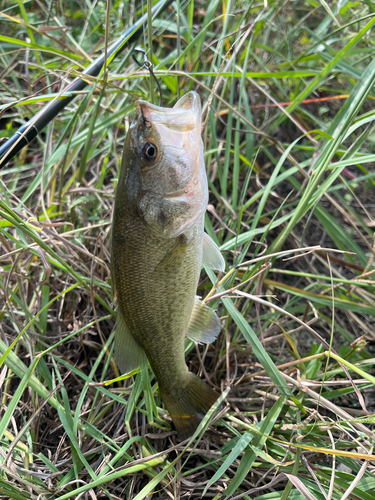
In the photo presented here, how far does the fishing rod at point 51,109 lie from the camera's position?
1.90 meters

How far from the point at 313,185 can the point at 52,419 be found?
198 cm

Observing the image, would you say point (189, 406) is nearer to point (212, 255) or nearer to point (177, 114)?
point (212, 255)

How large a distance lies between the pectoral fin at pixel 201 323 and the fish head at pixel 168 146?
58 cm

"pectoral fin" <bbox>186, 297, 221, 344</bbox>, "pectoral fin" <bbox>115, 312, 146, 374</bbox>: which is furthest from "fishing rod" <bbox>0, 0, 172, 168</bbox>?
"pectoral fin" <bbox>186, 297, 221, 344</bbox>

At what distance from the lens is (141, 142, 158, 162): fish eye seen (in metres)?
1.49

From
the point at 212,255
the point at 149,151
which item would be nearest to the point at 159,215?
the point at 149,151

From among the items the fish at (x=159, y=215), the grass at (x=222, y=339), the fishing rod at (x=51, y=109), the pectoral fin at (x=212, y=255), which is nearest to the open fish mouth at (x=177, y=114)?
the fish at (x=159, y=215)

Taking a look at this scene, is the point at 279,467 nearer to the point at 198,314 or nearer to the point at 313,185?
the point at 198,314

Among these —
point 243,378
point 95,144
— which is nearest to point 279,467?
point 243,378

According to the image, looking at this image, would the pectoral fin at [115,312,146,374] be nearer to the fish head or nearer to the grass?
the grass

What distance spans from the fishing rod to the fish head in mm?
667

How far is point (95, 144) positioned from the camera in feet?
8.64

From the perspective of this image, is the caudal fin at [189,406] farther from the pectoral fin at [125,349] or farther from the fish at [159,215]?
the fish at [159,215]

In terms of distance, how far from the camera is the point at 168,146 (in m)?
1.49
